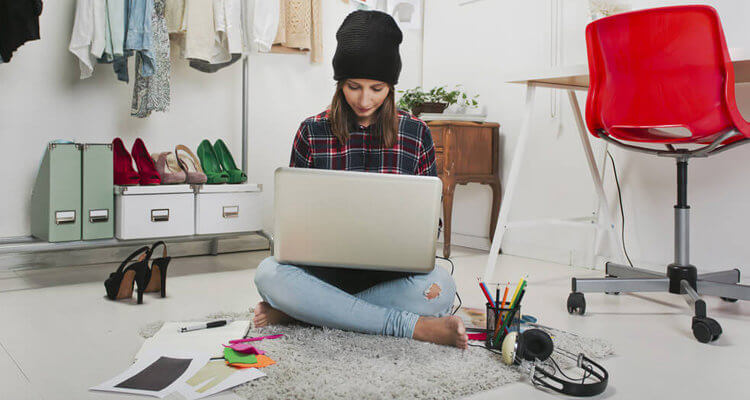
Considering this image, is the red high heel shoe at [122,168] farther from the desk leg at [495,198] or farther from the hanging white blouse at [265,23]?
the desk leg at [495,198]

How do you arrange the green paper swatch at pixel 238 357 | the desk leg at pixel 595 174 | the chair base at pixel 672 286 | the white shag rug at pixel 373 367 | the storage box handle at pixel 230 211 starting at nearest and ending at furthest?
the white shag rug at pixel 373 367
the green paper swatch at pixel 238 357
the chair base at pixel 672 286
the desk leg at pixel 595 174
the storage box handle at pixel 230 211

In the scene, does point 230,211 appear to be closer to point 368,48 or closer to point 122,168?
point 122,168

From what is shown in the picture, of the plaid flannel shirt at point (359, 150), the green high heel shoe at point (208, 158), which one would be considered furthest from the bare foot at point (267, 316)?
the green high heel shoe at point (208, 158)

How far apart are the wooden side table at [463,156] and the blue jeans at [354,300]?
146 cm

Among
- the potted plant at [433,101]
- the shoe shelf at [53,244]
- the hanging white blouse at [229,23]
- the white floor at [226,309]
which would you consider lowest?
the white floor at [226,309]

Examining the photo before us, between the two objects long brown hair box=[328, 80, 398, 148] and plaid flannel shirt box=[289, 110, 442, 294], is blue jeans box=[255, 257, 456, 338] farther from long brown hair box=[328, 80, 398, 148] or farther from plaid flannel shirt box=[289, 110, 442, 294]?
long brown hair box=[328, 80, 398, 148]

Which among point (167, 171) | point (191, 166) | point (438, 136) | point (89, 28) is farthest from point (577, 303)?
point (89, 28)

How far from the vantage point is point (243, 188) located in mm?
2592

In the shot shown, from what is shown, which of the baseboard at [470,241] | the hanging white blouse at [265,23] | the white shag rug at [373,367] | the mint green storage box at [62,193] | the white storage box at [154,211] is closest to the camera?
the white shag rug at [373,367]

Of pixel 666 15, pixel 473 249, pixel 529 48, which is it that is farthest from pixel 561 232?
pixel 666 15

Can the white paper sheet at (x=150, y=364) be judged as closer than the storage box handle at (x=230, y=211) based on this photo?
Yes

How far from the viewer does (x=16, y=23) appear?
2.11 meters

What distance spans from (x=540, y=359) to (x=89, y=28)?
210cm

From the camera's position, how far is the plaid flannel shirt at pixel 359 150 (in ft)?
5.30
